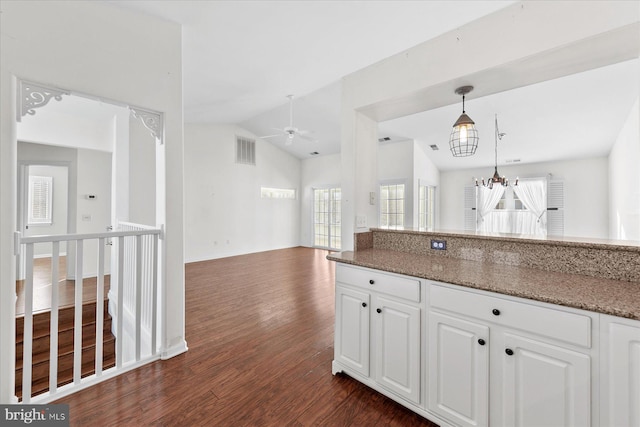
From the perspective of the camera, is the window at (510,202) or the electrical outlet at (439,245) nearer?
the electrical outlet at (439,245)

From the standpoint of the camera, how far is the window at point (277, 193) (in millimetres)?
8016

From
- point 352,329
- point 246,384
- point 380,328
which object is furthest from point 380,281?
point 246,384

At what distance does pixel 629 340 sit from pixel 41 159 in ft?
23.2

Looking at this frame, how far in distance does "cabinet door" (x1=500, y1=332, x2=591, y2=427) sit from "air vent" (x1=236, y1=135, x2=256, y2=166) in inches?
276

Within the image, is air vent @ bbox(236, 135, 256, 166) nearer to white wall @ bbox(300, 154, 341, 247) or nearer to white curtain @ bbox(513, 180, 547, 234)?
white wall @ bbox(300, 154, 341, 247)

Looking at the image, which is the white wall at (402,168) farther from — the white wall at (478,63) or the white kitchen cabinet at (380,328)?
the white kitchen cabinet at (380,328)

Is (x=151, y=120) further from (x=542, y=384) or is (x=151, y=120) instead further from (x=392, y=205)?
(x=392, y=205)

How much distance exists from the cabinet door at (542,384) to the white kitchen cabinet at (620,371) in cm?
6

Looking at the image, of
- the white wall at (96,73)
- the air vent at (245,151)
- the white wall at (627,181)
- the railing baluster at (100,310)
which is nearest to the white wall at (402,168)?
the white wall at (627,181)

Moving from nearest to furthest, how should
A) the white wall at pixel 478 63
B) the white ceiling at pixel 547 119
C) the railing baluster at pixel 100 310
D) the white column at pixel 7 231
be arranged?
the white wall at pixel 478 63
the white column at pixel 7 231
the railing baluster at pixel 100 310
the white ceiling at pixel 547 119

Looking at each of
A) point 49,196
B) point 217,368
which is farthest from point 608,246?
point 49,196

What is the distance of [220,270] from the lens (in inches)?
220

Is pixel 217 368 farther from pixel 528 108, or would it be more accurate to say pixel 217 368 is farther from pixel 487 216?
pixel 487 216

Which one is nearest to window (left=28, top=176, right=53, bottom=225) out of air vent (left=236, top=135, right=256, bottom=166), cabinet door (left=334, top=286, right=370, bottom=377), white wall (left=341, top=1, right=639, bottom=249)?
air vent (left=236, top=135, right=256, bottom=166)
